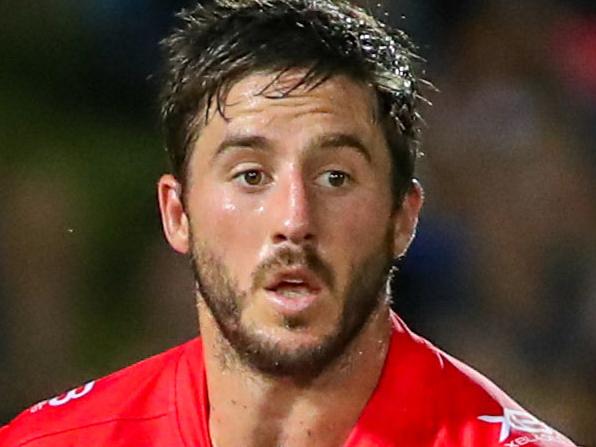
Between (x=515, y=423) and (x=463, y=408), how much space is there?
58mm

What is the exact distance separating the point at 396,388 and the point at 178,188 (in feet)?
1.10

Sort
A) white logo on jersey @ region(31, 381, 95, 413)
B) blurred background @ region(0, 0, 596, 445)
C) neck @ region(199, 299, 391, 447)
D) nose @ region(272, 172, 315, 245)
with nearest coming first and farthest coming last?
nose @ region(272, 172, 315, 245), neck @ region(199, 299, 391, 447), white logo on jersey @ region(31, 381, 95, 413), blurred background @ region(0, 0, 596, 445)

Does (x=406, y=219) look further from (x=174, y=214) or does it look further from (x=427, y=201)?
(x=427, y=201)

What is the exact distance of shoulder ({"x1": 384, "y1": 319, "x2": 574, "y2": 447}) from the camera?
1.37 metres

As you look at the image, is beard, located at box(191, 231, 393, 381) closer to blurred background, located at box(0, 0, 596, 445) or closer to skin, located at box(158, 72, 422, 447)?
skin, located at box(158, 72, 422, 447)

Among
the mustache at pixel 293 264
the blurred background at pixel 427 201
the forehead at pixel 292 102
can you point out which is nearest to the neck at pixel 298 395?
the mustache at pixel 293 264

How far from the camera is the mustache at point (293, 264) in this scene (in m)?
1.31

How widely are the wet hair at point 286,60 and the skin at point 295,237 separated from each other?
0.02 meters

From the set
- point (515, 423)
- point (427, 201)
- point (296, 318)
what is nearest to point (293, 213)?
point (296, 318)

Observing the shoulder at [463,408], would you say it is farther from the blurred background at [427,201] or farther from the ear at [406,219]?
the blurred background at [427,201]

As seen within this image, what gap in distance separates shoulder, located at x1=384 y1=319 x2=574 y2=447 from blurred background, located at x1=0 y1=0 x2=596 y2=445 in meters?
0.84

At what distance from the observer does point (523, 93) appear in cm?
248

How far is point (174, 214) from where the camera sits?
150 cm

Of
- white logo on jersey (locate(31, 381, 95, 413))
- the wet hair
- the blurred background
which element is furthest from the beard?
the blurred background
